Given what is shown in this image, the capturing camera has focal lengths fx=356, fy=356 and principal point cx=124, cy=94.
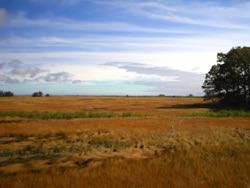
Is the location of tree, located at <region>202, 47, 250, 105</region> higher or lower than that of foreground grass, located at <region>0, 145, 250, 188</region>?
higher

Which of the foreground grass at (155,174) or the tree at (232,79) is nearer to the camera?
the foreground grass at (155,174)

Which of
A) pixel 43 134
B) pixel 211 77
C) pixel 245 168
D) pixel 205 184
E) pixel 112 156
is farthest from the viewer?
pixel 211 77

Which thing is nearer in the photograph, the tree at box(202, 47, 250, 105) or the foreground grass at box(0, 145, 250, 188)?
the foreground grass at box(0, 145, 250, 188)

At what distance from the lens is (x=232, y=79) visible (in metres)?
59.8

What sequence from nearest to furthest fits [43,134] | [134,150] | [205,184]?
1. [205,184]
2. [134,150]
3. [43,134]

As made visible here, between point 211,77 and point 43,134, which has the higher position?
point 211,77

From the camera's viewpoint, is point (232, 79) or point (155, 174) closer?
point (155, 174)

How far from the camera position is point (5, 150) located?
1808 centimetres

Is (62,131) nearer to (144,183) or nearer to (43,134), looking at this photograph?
(43,134)

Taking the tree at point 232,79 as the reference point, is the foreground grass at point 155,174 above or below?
below

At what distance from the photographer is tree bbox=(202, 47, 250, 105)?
194ft

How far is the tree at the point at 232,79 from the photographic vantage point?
59.2 meters

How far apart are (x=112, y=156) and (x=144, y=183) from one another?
5255 millimetres

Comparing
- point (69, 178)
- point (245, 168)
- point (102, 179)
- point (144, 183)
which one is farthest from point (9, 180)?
point (245, 168)
